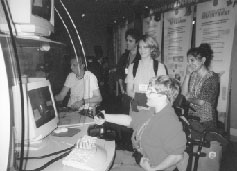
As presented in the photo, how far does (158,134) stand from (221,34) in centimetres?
305

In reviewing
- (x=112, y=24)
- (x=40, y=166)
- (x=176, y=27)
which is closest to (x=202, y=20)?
(x=176, y=27)

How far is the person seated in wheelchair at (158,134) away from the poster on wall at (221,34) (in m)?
2.65

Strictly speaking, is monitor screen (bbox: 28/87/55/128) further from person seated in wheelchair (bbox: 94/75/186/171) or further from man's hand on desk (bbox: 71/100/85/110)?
man's hand on desk (bbox: 71/100/85/110)

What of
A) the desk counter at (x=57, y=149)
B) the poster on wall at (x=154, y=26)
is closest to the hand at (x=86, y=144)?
the desk counter at (x=57, y=149)

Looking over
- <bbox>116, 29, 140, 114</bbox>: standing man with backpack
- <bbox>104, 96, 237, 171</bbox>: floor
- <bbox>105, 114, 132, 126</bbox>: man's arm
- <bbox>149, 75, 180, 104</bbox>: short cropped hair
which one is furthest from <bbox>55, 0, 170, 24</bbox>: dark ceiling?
<bbox>149, 75, 180, 104</bbox>: short cropped hair

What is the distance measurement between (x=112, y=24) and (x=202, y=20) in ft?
16.7

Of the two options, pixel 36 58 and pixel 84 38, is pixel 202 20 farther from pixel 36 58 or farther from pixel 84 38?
pixel 84 38

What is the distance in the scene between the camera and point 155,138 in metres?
1.71

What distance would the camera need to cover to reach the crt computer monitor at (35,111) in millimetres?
1583

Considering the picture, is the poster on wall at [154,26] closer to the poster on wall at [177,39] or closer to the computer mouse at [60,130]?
the poster on wall at [177,39]

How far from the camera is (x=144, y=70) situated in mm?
3070

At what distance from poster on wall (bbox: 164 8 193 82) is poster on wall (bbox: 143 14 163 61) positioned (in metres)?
0.29

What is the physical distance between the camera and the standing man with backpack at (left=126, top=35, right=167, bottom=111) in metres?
2.93

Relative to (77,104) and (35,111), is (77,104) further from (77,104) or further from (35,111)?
(35,111)
